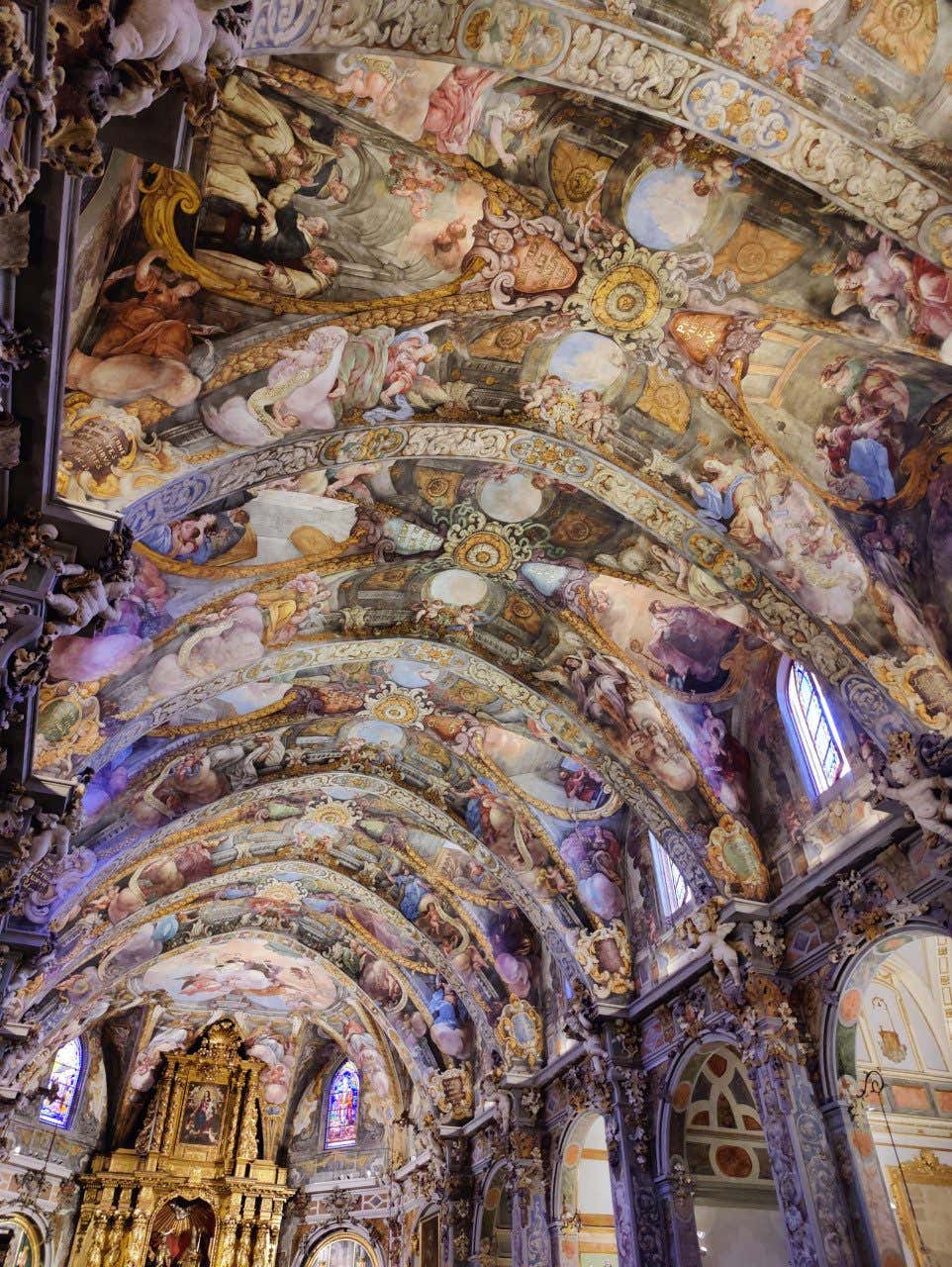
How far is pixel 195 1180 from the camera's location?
29.2 m

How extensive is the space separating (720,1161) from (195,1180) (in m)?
21.7

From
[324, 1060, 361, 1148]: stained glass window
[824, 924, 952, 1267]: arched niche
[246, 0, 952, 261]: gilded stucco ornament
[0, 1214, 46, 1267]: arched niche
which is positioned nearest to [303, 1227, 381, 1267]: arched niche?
[324, 1060, 361, 1148]: stained glass window

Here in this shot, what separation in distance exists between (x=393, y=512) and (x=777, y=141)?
6108 mm

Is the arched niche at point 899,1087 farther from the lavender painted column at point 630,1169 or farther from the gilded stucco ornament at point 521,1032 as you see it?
the gilded stucco ornament at point 521,1032

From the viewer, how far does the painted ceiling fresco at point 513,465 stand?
802cm

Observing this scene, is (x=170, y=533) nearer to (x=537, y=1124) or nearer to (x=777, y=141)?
(x=777, y=141)

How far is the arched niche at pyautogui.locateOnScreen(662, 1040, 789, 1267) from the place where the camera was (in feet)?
44.3

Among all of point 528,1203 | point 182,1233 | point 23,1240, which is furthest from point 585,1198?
point 182,1233

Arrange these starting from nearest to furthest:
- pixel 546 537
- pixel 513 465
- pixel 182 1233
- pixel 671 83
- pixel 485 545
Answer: pixel 671 83, pixel 513 465, pixel 546 537, pixel 485 545, pixel 182 1233

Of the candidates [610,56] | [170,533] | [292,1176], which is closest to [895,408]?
[610,56]

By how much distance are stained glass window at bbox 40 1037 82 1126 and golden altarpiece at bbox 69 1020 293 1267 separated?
1990mm

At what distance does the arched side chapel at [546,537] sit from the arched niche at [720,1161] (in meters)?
0.06

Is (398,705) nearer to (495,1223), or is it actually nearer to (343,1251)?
(495,1223)

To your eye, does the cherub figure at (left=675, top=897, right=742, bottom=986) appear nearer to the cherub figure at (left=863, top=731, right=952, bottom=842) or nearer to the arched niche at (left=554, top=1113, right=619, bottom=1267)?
the cherub figure at (left=863, top=731, right=952, bottom=842)
